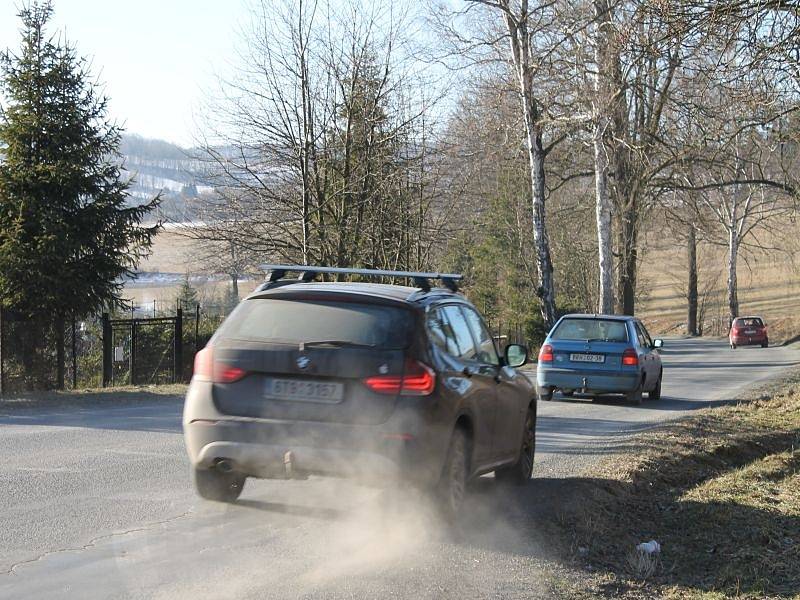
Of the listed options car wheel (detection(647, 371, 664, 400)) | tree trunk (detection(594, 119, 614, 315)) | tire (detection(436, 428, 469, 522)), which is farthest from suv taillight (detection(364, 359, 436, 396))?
tree trunk (detection(594, 119, 614, 315))

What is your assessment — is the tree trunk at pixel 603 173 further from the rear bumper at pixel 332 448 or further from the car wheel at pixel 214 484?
the rear bumper at pixel 332 448

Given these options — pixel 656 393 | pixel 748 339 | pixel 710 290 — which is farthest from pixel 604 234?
pixel 710 290

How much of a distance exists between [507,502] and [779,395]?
13834mm

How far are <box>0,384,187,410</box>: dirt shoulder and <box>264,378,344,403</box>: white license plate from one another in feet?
34.7

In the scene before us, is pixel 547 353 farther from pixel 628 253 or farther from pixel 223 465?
pixel 628 253

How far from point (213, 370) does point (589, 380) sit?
43.4 ft

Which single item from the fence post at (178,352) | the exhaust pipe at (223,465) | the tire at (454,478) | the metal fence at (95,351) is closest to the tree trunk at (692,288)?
the metal fence at (95,351)

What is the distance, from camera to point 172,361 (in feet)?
93.0

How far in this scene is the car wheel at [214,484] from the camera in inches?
305

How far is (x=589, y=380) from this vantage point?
64.8 ft

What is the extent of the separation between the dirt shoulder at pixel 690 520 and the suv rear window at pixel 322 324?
1.87 meters

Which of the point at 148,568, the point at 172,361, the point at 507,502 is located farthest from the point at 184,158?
the point at 148,568

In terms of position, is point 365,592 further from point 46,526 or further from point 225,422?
point 46,526

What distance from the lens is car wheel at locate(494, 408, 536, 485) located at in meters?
9.62
